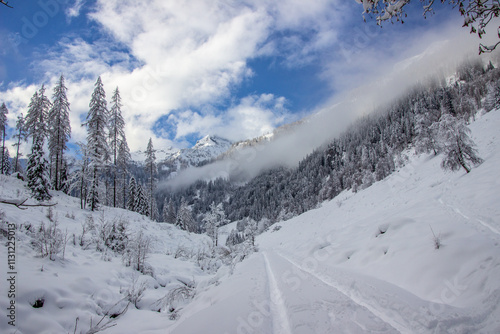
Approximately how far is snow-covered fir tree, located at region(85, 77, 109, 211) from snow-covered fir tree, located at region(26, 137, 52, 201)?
3614 millimetres

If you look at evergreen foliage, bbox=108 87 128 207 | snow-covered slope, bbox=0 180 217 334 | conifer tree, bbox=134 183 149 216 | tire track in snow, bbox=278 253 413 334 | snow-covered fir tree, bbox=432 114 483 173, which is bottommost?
tire track in snow, bbox=278 253 413 334

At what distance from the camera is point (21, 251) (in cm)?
526

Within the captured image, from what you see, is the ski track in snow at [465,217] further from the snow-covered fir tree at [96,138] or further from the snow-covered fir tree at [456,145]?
the snow-covered fir tree at [96,138]

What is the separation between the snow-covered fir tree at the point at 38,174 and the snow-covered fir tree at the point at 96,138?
11.9ft

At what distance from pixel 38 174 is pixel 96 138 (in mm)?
6869

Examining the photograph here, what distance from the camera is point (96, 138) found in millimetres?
24500

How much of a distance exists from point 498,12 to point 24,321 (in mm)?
8383

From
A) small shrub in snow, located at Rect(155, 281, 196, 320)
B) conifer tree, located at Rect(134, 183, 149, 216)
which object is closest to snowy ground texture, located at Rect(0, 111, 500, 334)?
small shrub in snow, located at Rect(155, 281, 196, 320)

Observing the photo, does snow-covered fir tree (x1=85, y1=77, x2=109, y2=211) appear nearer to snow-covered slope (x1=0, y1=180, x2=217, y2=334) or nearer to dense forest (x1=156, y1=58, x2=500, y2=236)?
snow-covered slope (x1=0, y1=180, x2=217, y2=334)

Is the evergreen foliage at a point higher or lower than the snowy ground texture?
higher

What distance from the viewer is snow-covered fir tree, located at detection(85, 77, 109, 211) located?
22975 mm

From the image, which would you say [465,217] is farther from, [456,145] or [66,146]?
[66,146]

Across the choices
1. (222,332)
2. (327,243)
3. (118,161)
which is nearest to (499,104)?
(327,243)

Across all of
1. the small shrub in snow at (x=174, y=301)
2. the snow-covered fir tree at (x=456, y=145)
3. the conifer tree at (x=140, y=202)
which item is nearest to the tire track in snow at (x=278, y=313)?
the small shrub in snow at (x=174, y=301)
